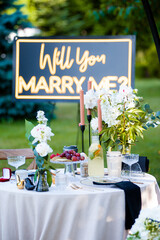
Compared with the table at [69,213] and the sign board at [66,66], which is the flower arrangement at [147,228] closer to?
the table at [69,213]

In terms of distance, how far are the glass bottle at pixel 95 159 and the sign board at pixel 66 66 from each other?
2072mm

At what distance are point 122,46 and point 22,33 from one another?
8.84m

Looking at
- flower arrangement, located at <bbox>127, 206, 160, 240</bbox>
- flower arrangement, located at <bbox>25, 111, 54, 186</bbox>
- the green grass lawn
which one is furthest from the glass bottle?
the green grass lawn

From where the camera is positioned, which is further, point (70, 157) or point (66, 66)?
point (66, 66)

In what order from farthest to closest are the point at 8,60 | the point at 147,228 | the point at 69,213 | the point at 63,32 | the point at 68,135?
the point at 63,32, the point at 8,60, the point at 68,135, the point at 69,213, the point at 147,228

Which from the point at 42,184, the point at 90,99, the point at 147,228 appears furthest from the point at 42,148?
the point at 147,228

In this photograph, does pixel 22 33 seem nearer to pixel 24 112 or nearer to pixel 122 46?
pixel 24 112

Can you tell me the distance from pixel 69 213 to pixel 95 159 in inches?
19.9

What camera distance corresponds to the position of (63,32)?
19250mm

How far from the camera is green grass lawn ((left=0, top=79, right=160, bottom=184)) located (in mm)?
8469

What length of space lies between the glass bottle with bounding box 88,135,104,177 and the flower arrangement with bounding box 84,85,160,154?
14 centimetres

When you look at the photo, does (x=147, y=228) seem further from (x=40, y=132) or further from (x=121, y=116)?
(x=121, y=116)

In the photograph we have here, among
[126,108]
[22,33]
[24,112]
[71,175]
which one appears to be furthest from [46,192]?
[22,33]

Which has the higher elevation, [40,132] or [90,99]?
[90,99]
